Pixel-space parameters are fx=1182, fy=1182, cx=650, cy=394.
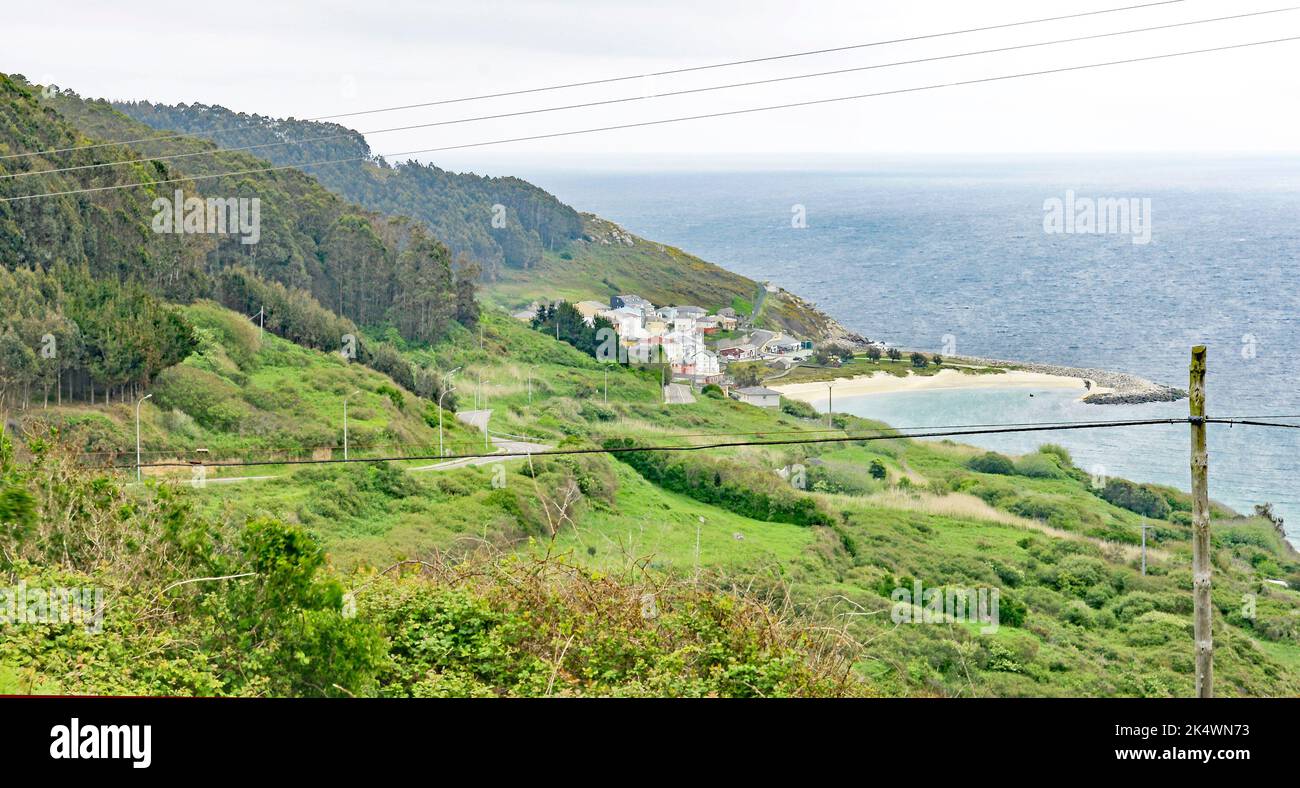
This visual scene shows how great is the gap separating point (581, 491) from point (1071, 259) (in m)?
94.3

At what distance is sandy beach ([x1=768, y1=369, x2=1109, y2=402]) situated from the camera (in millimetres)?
76312

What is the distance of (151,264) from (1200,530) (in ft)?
148

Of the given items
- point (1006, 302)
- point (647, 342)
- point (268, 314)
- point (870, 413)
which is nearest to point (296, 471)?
point (268, 314)

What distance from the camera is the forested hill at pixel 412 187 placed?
92.7m

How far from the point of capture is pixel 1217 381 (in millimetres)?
79188

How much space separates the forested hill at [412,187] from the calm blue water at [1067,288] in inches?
828

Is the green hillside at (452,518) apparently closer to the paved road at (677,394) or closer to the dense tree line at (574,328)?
the paved road at (677,394)

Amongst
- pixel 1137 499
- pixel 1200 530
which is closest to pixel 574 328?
pixel 1137 499

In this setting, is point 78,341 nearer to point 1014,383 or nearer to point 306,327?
point 306,327

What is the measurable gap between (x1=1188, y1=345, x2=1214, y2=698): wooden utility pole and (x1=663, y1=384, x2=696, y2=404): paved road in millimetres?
51182

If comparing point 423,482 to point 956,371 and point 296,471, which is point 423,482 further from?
point 956,371

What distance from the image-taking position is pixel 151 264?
47000 mm

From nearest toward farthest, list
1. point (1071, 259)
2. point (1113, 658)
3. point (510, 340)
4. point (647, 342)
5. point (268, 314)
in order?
1. point (1113, 658)
2. point (268, 314)
3. point (510, 340)
4. point (647, 342)
5. point (1071, 259)

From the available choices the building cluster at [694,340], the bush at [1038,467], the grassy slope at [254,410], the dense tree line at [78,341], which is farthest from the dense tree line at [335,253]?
the bush at [1038,467]
